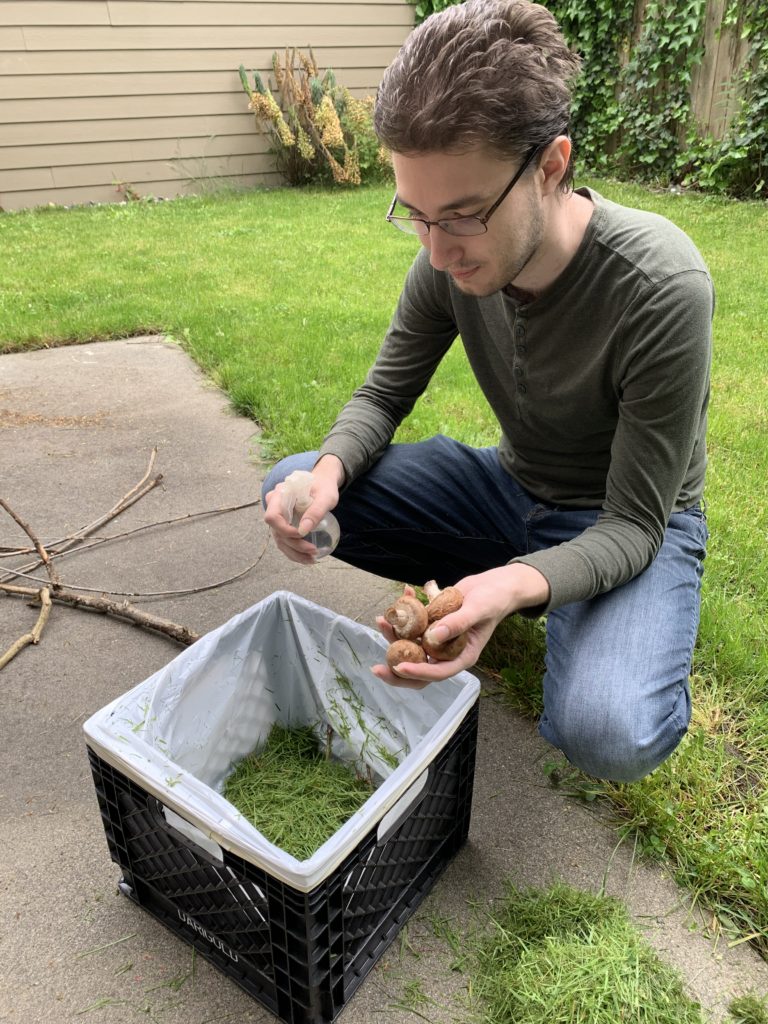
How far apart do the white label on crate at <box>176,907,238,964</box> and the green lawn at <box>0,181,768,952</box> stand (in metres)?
0.77

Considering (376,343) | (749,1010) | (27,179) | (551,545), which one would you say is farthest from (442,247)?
(27,179)

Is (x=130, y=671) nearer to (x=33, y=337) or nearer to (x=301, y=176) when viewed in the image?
(x=33, y=337)

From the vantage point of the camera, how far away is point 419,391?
6.47 ft

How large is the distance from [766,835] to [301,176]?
26.1 ft

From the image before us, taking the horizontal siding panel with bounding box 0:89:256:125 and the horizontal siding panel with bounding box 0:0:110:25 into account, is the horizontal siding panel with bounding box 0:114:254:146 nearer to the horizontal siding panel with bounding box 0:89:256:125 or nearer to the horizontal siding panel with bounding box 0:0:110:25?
the horizontal siding panel with bounding box 0:89:256:125

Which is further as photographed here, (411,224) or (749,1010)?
(411,224)

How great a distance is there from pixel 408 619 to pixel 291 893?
1.36 ft

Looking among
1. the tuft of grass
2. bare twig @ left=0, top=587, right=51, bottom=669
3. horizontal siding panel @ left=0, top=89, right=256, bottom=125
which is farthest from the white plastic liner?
horizontal siding panel @ left=0, top=89, right=256, bottom=125

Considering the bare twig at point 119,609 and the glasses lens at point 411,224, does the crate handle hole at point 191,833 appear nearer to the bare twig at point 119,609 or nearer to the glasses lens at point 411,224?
the bare twig at point 119,609

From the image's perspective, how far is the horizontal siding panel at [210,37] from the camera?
6883 millimetres

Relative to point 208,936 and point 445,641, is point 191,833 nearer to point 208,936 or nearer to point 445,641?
point 208,936

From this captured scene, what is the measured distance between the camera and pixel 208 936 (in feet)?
4.32

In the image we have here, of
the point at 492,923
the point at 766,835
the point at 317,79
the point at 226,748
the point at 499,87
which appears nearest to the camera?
the point at 499,87

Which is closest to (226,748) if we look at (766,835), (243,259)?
(766,835)
